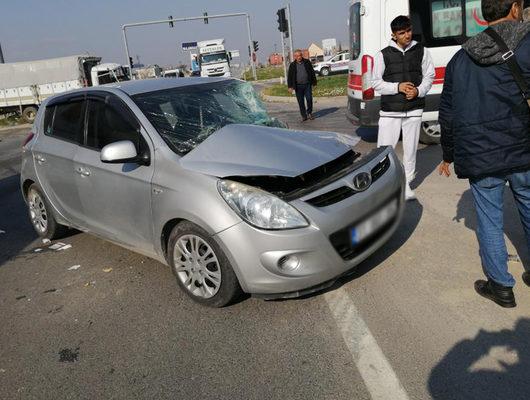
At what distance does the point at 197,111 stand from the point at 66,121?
4.71ft

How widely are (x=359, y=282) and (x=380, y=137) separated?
6.98 feet

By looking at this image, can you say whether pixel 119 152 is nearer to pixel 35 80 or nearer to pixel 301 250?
pixel 301 250

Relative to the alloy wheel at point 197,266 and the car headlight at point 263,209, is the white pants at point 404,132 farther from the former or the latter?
the alloy wheel at point 197,266

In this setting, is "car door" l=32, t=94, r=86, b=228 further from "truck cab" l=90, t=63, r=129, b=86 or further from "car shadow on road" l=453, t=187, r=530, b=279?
"truck cab" l=90, t=63, r=129, b=86

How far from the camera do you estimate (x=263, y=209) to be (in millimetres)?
2982

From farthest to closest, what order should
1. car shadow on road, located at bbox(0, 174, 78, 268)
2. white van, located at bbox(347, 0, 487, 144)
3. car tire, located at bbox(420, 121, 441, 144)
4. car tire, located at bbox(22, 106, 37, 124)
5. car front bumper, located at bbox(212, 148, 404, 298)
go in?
car tire, located at bbox(22, 106, 37, 124)
car tire, located at bbox(420, 121, 441, 144)
white van, located at bbox(347, 0, 487, 144)
car shadow on road, located at bbox(0, 174, 78, 268)
car front bumper, located at bbox(212, 148, 404, 298)

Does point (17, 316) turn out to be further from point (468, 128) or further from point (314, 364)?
point (468, 128)

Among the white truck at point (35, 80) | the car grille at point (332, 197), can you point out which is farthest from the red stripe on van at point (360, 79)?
the white truck at point (35, 80)

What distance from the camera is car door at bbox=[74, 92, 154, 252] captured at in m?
3.62

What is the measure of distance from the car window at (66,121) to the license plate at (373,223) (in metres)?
2.63

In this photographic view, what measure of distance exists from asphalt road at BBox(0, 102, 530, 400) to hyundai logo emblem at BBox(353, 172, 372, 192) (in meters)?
0.73

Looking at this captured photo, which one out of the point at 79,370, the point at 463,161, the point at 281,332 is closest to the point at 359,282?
the point at 281,332

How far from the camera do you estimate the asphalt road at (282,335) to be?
251 cm

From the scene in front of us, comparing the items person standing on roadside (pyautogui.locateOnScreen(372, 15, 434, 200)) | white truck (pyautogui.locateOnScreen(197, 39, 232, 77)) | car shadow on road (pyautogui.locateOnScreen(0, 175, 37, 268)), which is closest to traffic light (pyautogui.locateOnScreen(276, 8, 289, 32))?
car shadow on road (pyautogui.locateOnScreen(0, 175, 37, 268))
